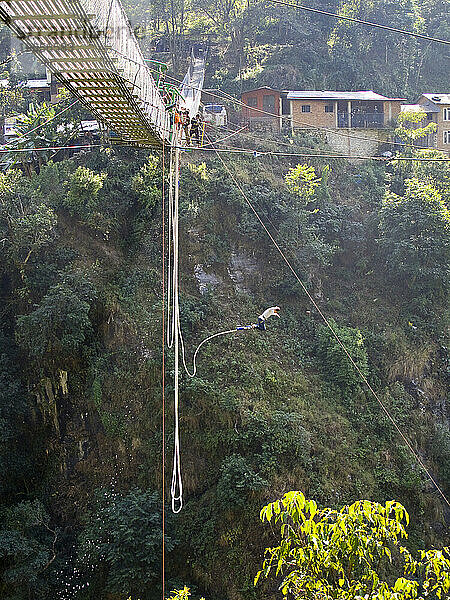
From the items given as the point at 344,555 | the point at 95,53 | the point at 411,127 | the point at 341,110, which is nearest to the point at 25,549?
the point at 95,53

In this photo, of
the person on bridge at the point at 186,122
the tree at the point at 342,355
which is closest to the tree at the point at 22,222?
the person on bridge at the point at 186,122

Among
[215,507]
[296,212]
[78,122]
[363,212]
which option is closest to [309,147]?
[363,212]

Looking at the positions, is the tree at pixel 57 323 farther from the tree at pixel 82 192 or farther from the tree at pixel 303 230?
the tree at pixel 303 230

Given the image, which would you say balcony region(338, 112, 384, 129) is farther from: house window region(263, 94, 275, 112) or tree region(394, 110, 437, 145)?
house window region(263, 94, 275, 112)

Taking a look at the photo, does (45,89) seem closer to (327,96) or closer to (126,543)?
(327,96)

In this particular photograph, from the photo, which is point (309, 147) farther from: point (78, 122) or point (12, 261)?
point (12, 261)

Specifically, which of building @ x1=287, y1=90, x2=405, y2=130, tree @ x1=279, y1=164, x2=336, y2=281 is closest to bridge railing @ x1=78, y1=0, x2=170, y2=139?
tree @ x1=279, y1=164, x2=336, y2=281
